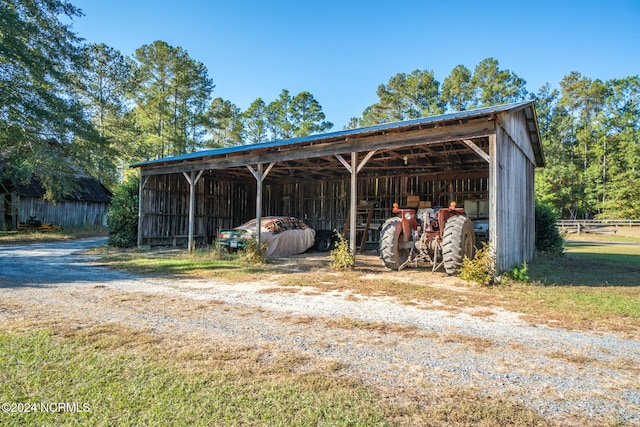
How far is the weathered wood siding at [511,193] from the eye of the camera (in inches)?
335

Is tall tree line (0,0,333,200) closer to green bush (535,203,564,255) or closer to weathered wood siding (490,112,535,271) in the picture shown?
weathered wood siding (490,112,535,271)

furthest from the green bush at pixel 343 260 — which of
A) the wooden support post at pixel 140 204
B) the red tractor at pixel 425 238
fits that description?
the wooden support post at pixel 140 204

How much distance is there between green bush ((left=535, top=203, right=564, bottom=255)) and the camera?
16516 millimetres

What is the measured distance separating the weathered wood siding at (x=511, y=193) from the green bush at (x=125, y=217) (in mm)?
14100

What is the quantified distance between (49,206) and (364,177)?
864 inches

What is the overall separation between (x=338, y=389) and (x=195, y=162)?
13405 millimetres

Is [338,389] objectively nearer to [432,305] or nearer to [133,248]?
[432,305]

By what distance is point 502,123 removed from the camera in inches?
358

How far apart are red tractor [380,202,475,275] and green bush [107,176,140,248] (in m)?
11.5

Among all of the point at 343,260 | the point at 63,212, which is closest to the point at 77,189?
the point at 63,212

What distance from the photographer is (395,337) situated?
4.48 metres

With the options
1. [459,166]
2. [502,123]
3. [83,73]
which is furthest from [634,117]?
[83,73]

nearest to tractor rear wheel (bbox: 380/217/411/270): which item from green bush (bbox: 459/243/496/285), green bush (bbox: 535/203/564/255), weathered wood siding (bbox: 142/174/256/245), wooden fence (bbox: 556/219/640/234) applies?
green bush (bbox: 459/243/496/285)

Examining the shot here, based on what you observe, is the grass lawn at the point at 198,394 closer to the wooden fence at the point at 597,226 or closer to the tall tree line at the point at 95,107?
the tall tree line at the point at 95,107
